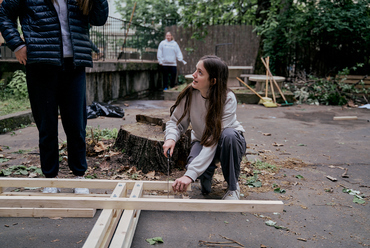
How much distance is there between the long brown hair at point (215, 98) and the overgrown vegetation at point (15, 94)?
18.0ft

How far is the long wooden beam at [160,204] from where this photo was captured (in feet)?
7.17

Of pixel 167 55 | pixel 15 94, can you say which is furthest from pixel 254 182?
pixel 167 55

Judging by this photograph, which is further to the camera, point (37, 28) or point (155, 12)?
point (155, 12)

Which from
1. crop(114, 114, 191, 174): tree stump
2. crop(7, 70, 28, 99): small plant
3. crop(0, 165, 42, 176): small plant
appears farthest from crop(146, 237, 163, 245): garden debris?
crop(7, 70, 28, 99): small plant

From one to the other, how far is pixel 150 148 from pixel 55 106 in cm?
118

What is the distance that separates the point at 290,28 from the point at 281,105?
143 inches

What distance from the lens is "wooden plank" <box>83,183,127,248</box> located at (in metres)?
1.91

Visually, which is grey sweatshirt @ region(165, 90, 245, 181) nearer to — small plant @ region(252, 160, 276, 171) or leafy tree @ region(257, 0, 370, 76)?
small plant @ region(252, 160, 276, 171)

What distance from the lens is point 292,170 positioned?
4.05 m

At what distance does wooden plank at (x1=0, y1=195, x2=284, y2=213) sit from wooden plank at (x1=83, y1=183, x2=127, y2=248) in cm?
9

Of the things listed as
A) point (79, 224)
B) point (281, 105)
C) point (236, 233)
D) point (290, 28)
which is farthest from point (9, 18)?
point (290, 28)

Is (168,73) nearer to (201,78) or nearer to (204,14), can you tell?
(204,14)

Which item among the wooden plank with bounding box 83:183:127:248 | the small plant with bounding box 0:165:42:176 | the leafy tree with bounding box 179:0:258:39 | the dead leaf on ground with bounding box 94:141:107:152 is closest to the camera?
the wooden plank with bounding box 83:183:127:248

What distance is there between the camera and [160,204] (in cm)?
219
